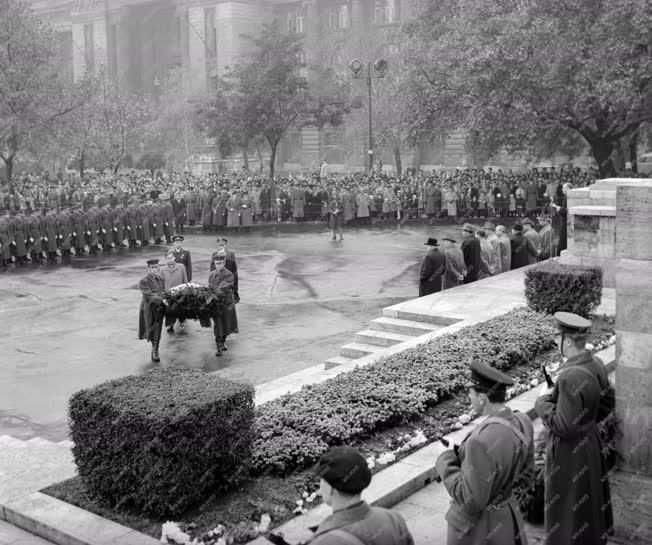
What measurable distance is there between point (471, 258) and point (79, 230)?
43.9 feet

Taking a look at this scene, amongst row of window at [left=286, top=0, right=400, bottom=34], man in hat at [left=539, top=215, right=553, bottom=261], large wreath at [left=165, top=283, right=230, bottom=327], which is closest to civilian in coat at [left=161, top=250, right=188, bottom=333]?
large wreath at [left=165, top=283, right=230, bottom=327]

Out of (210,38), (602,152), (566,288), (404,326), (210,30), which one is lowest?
(404,326)

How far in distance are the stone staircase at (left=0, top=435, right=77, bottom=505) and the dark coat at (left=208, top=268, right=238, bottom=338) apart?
497 cm

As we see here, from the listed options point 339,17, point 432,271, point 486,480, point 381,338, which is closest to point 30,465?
point 486,480

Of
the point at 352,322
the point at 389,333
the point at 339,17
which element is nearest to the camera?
the point at 389,333

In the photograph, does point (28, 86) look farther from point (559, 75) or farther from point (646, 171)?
point (646, 171)

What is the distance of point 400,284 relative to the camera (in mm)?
19922

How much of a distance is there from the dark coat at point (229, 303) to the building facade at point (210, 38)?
40827mm

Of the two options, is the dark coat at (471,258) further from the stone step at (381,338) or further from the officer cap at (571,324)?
the officer cap at (571,324)

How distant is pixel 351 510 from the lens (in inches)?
152

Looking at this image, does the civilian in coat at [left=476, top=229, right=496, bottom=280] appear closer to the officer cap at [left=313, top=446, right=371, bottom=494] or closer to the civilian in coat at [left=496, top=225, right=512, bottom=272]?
the civilian in coat at [left=496, top=225, right=512, bottom=272]

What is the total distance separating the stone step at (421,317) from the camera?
13531 mm

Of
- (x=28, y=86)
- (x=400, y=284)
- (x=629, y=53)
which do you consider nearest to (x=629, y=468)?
(x=400, y=284)

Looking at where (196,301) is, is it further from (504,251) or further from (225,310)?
(504,251)
